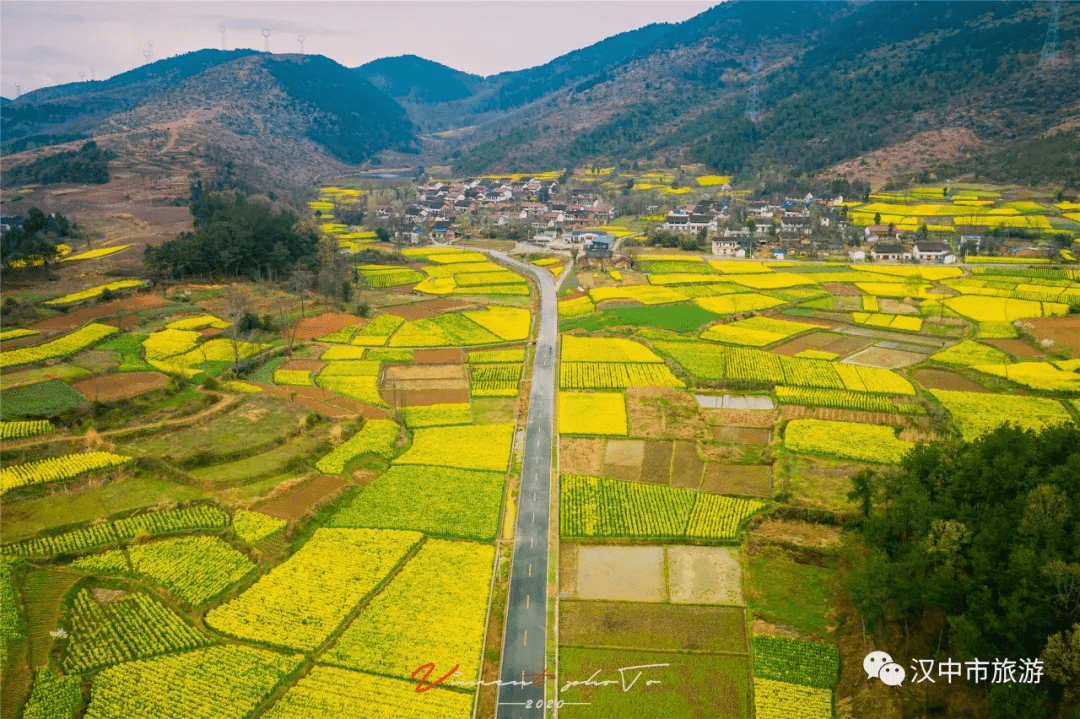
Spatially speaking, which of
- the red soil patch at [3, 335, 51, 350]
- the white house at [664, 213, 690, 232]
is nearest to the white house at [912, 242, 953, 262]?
the white house at [664, 213, 690, 232]

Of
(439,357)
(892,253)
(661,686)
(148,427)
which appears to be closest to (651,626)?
(661,686)

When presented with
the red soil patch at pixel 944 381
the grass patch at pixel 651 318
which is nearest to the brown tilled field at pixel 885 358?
the red soil patch at pixel 944 381

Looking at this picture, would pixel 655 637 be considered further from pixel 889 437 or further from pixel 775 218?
pixel 775 218

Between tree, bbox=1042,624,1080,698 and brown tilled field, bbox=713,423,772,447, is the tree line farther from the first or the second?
brown tilled field, bbox=713,423,772,447

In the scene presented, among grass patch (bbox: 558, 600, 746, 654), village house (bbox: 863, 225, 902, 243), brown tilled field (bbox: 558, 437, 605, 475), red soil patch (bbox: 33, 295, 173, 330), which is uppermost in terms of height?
village house (bbox: 863, 225, 902, 243)

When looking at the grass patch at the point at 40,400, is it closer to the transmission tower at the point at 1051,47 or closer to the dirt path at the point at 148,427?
the dirt path at the point at 148,427

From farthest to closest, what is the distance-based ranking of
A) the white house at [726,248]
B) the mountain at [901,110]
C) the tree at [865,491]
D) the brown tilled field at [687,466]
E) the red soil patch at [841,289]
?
the mountain at [901,110]
the white house at [726,248]
the red soil patch at [841,289]
the brown tilled field at [687,466]
the tree at [865,491]
